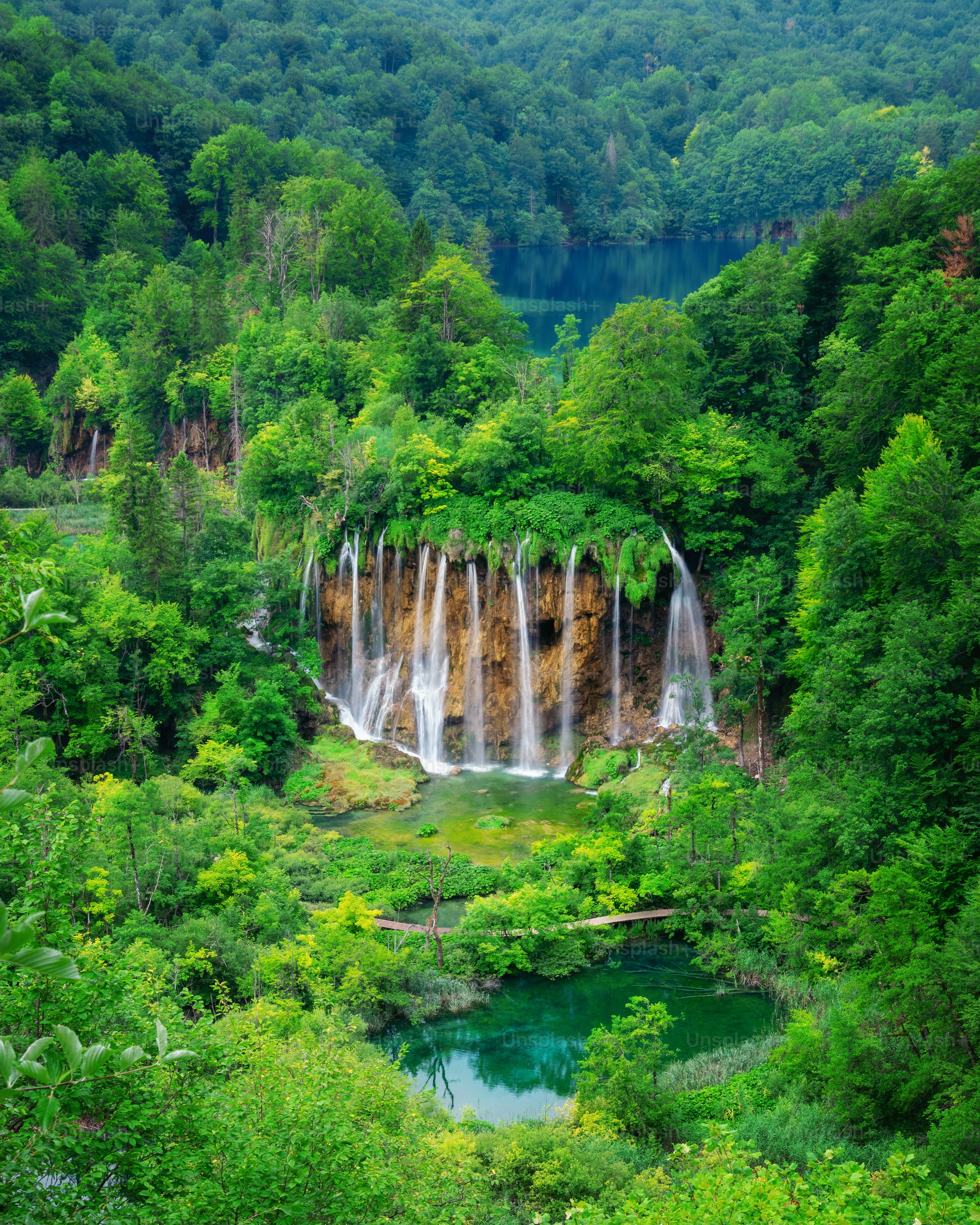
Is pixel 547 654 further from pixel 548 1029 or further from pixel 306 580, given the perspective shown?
pixel 548 1029

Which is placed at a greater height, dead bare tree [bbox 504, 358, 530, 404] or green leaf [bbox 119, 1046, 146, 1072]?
dead bare tree [bbox 504, 358, 530, 404]

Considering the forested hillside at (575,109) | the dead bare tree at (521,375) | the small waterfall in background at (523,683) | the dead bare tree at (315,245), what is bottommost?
the small waterfall in background at (523,683)

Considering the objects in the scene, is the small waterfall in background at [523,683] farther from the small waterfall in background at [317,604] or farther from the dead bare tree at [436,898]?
the small waterfall in background at [317,604]

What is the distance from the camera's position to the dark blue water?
6700 centimetres

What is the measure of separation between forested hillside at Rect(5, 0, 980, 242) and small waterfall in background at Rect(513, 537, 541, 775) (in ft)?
148

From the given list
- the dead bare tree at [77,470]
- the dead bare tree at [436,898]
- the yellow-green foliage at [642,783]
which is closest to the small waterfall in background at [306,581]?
the dead bare tree at [436,898]

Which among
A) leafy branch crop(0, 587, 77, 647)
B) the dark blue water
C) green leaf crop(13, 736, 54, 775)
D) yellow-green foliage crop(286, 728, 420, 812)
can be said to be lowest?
yellow-green foliage crop(286, 728, 420, 812)

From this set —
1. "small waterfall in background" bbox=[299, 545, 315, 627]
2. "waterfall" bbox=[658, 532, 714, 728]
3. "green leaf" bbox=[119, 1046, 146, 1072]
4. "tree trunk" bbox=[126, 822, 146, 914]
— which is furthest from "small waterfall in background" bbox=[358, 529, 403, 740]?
"green leaf" bbox=[119, 1046, 146, 1072]

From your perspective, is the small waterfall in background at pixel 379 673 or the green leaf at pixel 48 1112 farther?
the small waterfall in background at pixel 379 673

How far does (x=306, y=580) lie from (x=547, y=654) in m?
7.78

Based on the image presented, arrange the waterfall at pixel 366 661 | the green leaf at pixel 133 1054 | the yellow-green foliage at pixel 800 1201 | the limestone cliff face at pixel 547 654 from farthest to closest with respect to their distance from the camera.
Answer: the waterfall at pixel 366 661, the limestone cliff face at pixel 547 654, the yellow-green foliage at pixel 800 1201, the green leaf at pixel 133 1054

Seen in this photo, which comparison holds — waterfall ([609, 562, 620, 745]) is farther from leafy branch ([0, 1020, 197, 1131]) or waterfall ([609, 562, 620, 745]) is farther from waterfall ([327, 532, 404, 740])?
leafy branch ([0, 1020, 197, 1131])

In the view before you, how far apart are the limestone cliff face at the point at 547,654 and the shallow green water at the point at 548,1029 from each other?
10.1m

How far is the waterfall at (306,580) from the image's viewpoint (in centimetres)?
3291
